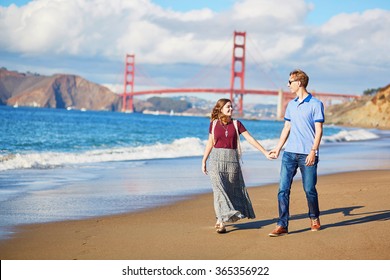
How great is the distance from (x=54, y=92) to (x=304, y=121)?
382ft

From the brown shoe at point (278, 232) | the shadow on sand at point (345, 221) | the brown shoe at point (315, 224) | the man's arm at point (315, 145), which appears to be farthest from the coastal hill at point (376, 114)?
the brown shoe at point (278, 232)

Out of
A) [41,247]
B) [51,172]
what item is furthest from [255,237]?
[51,172]

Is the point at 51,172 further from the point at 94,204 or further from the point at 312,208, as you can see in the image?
the point at 312,208

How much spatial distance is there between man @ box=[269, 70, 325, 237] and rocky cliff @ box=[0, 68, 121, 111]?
350ft

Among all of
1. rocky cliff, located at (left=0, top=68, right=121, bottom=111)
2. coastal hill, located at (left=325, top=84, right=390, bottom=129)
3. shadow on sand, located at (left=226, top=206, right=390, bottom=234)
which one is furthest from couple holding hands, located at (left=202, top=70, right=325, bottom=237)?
rocky cliff, located at (left=0, top=68, right=121, bottom=111)

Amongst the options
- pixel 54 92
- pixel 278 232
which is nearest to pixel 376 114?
pixel 278 232

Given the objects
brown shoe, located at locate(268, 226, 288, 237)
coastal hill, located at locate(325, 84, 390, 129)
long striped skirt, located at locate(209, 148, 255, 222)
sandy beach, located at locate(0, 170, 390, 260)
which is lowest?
sandy beach, located at locate(0, 170, 390, 260)

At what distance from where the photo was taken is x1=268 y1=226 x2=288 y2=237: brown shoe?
4891mm

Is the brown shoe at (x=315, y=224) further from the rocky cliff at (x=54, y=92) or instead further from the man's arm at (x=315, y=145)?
the rocky cliff at (x=54, y=92)

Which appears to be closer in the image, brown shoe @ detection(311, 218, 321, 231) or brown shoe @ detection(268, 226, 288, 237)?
brown shoe @ detection(268, 226, 288, 237)

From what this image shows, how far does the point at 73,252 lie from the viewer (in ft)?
14.0

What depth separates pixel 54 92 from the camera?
118 m

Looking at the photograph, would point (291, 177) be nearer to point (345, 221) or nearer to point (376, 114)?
point (345, 221)

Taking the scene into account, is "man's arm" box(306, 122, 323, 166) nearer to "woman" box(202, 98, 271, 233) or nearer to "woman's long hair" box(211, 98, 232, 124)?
"woman" box(202, 98, 271, 233)
